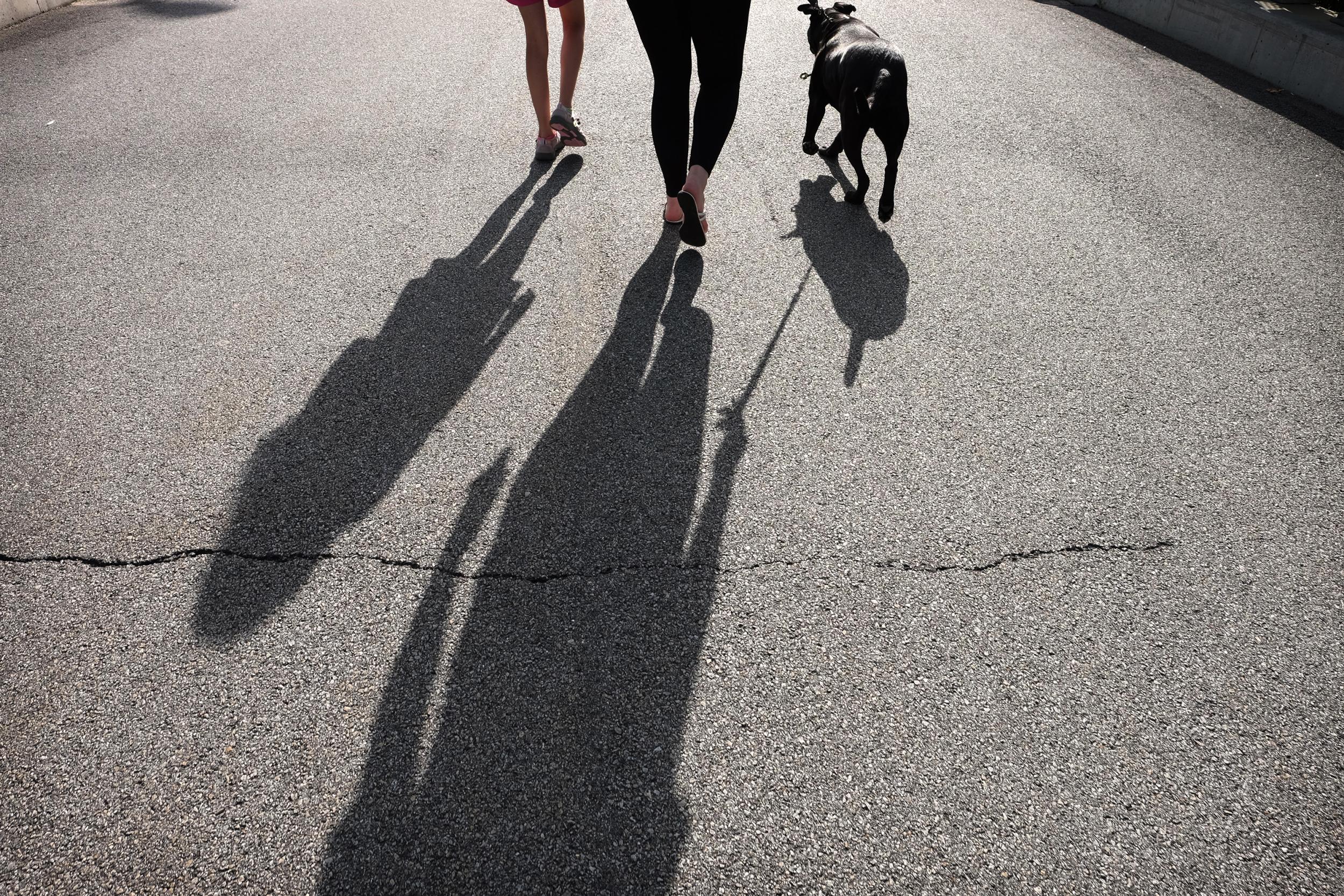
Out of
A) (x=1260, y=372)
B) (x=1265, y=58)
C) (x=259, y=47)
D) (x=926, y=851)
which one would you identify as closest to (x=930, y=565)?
(x=926, y=851)

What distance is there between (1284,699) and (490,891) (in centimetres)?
210

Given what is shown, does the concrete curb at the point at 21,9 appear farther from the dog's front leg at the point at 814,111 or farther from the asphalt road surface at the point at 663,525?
the dog's front leg at the point at 814,111

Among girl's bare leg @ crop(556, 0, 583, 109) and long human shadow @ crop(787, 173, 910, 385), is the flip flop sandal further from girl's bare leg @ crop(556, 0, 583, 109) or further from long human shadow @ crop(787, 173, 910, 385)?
girl's bare leg @ crop(556, 0, 583, 109)

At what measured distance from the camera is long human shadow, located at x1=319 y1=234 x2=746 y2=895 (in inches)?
74.9

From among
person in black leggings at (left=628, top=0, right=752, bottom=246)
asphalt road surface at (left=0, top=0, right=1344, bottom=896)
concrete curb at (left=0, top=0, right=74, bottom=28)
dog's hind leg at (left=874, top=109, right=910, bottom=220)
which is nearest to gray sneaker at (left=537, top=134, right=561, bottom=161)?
asphalt road surface at (left=0, top=0, right=1344, bottom=896)

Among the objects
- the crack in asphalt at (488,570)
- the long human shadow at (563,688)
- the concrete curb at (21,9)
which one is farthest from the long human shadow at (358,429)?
the concrete curb at (21,9)

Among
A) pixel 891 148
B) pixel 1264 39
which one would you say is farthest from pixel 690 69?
pixel 1264 39

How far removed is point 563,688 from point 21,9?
928cm

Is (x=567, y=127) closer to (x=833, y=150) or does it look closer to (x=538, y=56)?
(x=538, y=56)

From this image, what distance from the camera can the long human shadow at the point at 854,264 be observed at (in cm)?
376

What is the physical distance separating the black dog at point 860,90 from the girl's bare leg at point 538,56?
1.45m

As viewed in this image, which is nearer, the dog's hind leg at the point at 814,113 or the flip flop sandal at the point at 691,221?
the flip flop sandal at the point at 691,221

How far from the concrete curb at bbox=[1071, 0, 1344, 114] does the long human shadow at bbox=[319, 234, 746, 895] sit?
19.8 ft

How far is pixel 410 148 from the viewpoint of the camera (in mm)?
5355
